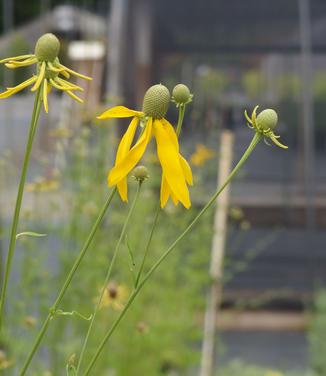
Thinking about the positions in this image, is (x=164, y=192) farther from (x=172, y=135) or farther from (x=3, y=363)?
(x=3, y=363)

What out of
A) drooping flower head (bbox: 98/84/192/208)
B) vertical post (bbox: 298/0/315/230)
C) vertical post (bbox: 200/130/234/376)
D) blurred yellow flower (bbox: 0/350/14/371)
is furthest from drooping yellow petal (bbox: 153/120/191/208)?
vertical post (bbox: 298/0/315/230)

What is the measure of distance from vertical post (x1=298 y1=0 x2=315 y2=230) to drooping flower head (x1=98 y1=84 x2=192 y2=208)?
304cm

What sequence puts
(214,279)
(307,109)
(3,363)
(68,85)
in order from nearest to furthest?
(68,85)
(3,363)
(214,279)
(307,109)

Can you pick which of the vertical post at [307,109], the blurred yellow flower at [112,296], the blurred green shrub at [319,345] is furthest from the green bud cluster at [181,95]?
the vertical post at [307,109]

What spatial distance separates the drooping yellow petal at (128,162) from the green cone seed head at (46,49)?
6 cm

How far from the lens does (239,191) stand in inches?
139

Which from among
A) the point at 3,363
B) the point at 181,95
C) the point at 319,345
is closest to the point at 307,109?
the point at 319,345

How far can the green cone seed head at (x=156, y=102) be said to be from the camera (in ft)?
1.47

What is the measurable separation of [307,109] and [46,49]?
3.08 metres

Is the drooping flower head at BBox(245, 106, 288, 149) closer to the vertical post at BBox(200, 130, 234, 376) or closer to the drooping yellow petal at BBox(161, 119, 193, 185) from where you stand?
the drooping yellow petal at BBox(161, 119, 193, 185)

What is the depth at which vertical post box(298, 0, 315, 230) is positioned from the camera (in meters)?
3.40

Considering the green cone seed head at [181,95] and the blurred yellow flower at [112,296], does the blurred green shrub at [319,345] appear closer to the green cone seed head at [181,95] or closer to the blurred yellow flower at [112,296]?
the blurred yellow flower at [112,296]

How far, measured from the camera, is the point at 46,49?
0.42 metres

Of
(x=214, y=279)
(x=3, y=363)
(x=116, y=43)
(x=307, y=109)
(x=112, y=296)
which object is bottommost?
(x=3, y=363)
